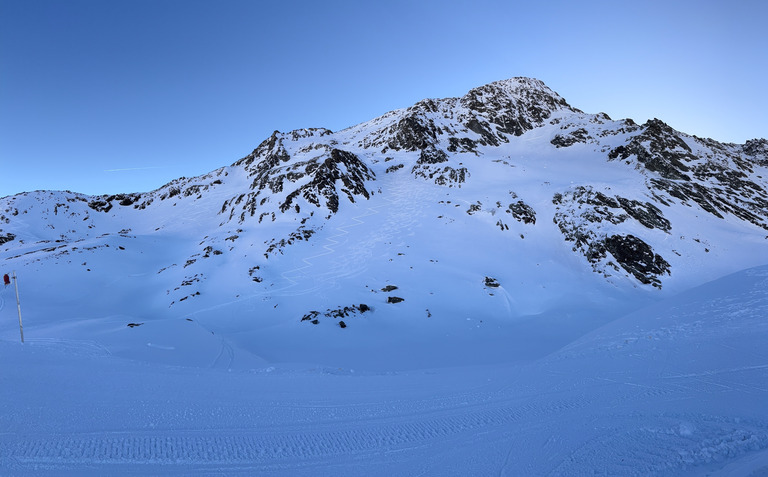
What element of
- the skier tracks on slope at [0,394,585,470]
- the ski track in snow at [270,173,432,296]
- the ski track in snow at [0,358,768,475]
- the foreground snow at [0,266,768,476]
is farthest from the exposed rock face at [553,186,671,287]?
the skier tracks on slope at [0,394,585,470]

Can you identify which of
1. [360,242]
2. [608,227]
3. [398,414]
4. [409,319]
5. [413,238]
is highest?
[360,242]

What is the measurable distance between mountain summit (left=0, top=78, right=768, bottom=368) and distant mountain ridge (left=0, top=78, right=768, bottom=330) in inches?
12.1

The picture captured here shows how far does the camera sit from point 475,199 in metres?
41.6

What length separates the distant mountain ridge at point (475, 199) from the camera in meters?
32.0

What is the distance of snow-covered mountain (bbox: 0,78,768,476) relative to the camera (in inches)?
263

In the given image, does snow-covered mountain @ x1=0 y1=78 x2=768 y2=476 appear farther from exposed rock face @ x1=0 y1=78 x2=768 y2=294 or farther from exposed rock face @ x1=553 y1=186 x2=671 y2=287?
exposed rock face @ x1=0 y1=78 x2=768 y2=294

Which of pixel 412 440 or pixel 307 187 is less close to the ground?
pixel 307 187

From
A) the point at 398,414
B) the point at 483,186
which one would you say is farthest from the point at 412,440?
the point at 483,186

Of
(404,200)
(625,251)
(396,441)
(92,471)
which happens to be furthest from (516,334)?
(404,200)

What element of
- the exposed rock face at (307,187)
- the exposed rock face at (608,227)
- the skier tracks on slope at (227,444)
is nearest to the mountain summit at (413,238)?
the exposed rock face at (608,227)

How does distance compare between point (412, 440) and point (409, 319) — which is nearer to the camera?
point (412, 440)

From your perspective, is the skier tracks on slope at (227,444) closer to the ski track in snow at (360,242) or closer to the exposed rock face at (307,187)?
the ski track in snow at (360,242)

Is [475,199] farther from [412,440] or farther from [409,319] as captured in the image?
[412,440]

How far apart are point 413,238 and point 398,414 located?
87.7 feet
